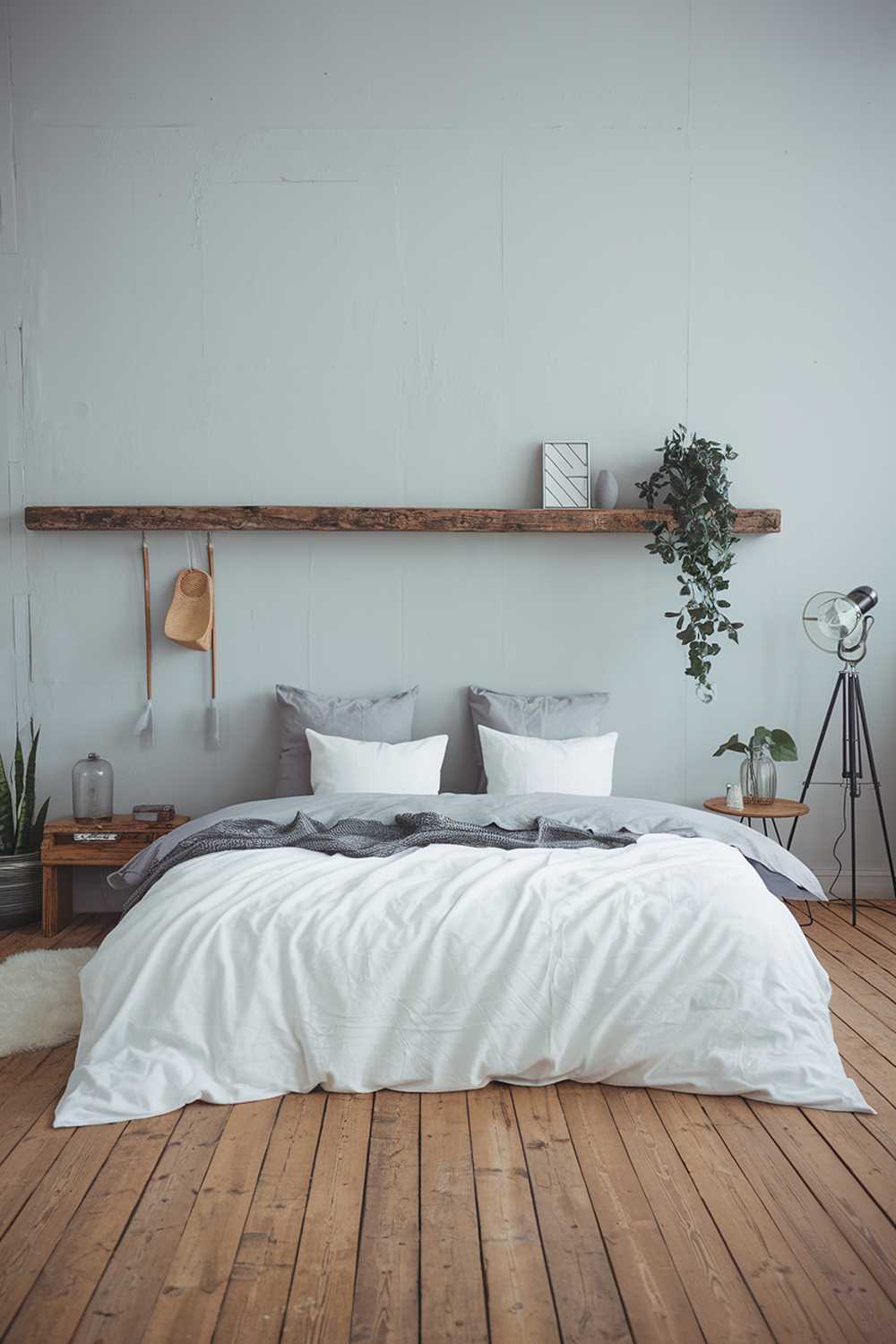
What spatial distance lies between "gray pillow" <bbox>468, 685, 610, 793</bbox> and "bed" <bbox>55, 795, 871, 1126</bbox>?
1803 millimetres

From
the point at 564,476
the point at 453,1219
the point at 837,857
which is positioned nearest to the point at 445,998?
the point at 453,1219

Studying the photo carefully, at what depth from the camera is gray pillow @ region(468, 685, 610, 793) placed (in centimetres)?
480

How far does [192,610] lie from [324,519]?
0.73 m

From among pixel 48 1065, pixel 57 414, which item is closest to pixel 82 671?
pixel 57 414

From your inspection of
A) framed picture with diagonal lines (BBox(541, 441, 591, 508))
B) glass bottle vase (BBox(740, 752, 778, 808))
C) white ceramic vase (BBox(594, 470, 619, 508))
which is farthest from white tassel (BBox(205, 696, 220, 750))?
glass bottle vase (BBox(740, 752, 778, 808))

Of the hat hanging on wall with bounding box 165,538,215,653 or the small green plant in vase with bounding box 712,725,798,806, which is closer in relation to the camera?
the small green plant in vase with bounding box 712,725,798,806

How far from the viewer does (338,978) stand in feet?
9.43

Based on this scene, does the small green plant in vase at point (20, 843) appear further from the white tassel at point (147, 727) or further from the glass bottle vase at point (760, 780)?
the glass bottle vase at point (760, 780)

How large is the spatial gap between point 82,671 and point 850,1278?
3.98 meters

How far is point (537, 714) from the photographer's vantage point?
15.9 ft

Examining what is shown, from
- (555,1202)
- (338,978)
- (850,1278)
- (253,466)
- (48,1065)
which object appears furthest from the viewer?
(253,466)

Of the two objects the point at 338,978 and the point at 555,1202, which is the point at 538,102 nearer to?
the point at 338,978

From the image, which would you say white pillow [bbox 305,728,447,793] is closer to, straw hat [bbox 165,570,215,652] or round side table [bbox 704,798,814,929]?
straw hat [bbox 165,570,215,652]

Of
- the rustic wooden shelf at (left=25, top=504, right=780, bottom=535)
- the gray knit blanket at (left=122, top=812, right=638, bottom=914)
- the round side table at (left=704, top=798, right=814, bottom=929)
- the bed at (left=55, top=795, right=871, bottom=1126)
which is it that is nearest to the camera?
the bed at (left=55, top=795, right=871, bottom=1126)
